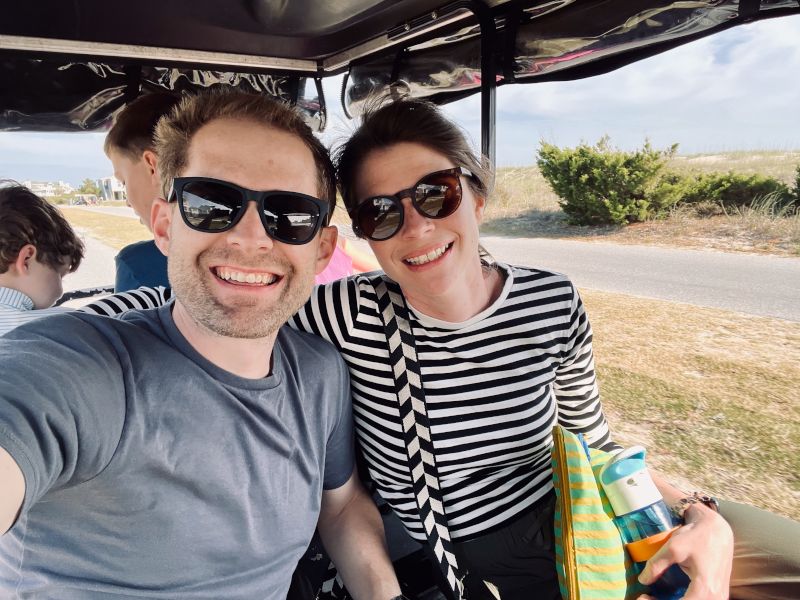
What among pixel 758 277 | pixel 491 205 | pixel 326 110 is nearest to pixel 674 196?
pixel 758 277

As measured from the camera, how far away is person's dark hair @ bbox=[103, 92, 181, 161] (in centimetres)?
201

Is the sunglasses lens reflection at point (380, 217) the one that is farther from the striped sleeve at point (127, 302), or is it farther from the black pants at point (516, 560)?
the black pants at point (516, 560)

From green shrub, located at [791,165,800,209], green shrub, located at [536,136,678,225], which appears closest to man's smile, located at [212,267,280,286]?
green shrub, located at [791,165,800,209]

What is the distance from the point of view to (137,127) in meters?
2.01

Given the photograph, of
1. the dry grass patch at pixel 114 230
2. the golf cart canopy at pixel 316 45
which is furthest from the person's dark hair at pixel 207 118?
the dry grass patch at pixel 114 230

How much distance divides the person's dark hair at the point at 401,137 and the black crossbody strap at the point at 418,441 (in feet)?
1.36

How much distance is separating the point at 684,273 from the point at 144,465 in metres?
8.46

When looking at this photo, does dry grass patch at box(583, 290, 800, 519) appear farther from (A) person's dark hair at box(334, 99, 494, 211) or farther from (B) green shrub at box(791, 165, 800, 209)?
(B) green shrub at box(791, 165, 800, 209)

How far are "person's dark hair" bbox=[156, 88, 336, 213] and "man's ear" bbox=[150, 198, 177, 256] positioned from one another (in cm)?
3

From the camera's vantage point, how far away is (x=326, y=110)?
11.2ft

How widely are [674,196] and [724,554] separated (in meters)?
12.8

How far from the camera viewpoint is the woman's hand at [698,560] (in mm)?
1150

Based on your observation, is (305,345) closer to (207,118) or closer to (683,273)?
(207,118)

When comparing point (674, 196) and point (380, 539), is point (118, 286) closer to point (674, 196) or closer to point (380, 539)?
point (380, 539)
